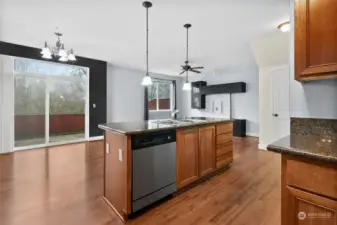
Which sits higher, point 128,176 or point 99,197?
point 128,176

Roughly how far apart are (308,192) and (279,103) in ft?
14.1

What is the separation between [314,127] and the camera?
1.67m

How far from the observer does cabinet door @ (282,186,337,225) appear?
41.8 inches

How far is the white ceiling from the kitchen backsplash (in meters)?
1.89

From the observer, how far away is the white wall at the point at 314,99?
63.4 inches

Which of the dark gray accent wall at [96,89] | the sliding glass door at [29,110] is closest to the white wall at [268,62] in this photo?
the dark gray accent wall at [96,89]

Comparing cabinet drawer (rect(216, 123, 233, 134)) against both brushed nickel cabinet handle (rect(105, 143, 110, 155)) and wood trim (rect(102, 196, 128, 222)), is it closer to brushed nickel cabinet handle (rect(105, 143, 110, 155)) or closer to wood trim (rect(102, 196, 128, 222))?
brushed nickel cabinet handle (rect(105, 143, 110, 155))

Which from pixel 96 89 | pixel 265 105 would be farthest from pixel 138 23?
pixel 265 105

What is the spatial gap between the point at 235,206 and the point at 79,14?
3.57m

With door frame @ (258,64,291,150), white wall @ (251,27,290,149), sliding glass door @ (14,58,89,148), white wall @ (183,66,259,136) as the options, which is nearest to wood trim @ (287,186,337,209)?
white wall @ (251,27,290,149)


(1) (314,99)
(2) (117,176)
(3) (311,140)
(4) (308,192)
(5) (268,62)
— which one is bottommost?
(2) (117,176)

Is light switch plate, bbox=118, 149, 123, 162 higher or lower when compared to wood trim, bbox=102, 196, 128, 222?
higher

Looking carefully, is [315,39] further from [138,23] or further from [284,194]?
[138,23]

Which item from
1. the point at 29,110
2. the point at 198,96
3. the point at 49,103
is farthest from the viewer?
the point at 198,96
